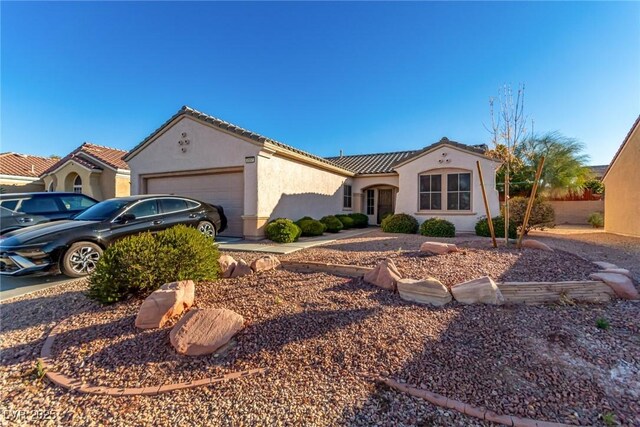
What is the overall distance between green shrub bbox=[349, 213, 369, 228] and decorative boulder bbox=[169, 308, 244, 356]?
1227 cm

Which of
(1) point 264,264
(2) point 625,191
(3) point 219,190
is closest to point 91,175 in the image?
(3) point 219,190

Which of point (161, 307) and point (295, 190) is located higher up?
point (295, 190)

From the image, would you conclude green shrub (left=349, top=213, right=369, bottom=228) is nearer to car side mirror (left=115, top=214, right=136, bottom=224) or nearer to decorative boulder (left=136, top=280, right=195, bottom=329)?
car side mirror (left=115, top=214, right=136, bottom=224)

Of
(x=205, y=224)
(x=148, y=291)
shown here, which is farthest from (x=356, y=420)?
(x=205, y=224)

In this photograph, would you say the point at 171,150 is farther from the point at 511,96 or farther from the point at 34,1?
the point at 511,96

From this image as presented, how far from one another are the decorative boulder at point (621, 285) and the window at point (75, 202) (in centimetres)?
1349

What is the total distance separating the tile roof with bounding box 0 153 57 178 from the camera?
17.8m

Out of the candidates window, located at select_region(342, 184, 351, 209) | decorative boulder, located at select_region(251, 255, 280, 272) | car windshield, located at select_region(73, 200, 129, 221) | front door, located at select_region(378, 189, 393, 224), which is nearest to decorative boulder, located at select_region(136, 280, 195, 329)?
decorative boulder, located at select_region(251, 255, 280, 272)

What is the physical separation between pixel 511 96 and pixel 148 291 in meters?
13.9

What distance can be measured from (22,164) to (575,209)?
129 ft

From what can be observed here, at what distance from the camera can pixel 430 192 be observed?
12594mm

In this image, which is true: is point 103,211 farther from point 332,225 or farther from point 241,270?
point 332,225

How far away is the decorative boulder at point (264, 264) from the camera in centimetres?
518

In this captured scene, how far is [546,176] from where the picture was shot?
59.8ft
